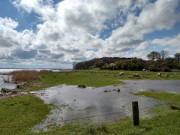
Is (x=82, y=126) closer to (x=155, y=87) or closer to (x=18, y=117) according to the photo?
(x=18, y=117)

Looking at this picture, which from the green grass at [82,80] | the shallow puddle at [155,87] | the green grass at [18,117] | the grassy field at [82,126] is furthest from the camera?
the green grass at [82,80]

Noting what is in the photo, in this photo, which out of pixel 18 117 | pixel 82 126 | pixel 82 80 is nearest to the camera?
pixel 82 126

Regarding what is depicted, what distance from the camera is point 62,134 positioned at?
5879mm

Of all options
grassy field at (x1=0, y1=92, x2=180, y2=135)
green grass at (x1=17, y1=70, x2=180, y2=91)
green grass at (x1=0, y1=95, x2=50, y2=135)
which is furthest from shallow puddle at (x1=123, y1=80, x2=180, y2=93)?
green grass at (x1=0, y1=95, x2=50, y2=135)

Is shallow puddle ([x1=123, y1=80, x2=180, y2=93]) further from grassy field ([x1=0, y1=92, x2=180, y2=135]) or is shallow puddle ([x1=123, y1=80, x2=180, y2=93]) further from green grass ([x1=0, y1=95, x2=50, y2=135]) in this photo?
green grass ([x1=0, y1=95, x2=50, y2=135])

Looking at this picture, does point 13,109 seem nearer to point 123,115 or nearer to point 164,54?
point 123,115

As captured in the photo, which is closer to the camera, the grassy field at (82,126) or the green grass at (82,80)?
the grassy field at (82,126)

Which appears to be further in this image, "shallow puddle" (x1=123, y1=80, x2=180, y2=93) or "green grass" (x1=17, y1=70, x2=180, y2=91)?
"green grass" (x1=17, y1=70, x2=180, y2=91)

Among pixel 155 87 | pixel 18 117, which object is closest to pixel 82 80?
pixel 155 87

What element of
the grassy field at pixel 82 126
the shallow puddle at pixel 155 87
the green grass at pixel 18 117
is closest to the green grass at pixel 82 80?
the shallow puddle at pixel 155 87

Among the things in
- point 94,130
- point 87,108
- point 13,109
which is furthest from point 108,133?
point 13,109

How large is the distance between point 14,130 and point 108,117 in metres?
5.78

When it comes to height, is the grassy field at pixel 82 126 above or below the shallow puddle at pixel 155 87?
above

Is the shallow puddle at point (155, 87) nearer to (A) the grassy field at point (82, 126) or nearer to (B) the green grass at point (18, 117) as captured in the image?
(A) the grassy field at point (82, 126)
